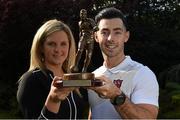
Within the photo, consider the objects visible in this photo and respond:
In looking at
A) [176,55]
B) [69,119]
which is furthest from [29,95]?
[176,55]

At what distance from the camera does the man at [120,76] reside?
10.9 feet

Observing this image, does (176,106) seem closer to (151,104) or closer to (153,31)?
(153,31)

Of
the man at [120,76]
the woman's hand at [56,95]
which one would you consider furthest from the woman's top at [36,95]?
the man at [120,76]

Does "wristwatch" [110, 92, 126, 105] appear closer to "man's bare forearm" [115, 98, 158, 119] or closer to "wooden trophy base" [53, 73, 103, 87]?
"man's bare forearm" [115, 98, 158, 119]

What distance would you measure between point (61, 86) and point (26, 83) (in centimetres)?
46

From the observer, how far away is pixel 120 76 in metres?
3.47

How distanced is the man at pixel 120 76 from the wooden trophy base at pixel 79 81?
33 cm

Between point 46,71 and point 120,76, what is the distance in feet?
1.60

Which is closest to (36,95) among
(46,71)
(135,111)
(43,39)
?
(46,71)

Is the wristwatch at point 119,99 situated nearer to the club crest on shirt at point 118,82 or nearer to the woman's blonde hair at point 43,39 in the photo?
the club crest on shirt at point 118,82

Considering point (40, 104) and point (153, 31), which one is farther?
point (153, 31)

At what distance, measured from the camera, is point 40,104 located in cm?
325

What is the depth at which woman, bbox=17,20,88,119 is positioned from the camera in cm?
325

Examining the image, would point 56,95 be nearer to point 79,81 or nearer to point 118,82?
point 79,81
